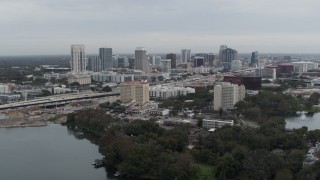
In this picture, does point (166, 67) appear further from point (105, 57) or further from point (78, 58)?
point (78, 58)

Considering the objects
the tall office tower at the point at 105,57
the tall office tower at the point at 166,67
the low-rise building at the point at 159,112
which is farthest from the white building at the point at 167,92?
the tall office tower at the point at 105,57

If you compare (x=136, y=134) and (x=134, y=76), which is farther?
(x=134, y=76)

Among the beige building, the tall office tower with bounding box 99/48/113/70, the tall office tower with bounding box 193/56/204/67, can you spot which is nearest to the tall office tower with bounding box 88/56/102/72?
the tall office tower with bounding box 99/48/113/70

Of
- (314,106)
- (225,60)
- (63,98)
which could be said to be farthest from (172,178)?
(225,60)

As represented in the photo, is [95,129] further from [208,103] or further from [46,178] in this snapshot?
[208,103]

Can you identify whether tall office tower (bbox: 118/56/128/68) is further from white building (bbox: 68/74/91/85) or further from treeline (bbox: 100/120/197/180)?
treeline (bbox: 100/120/197/180)

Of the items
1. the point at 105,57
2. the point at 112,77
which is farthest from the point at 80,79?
the point at 105,57
